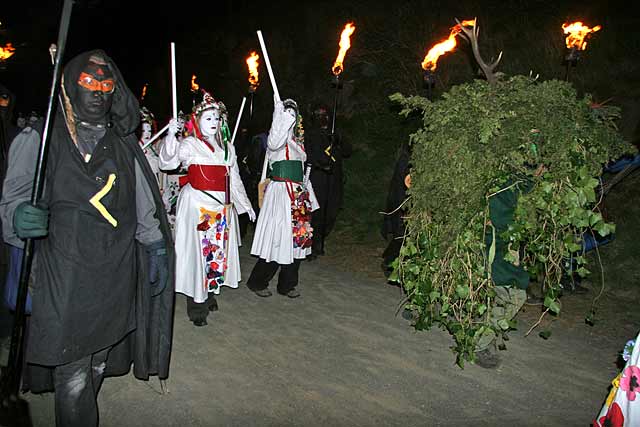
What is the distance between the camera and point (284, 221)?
581 cm

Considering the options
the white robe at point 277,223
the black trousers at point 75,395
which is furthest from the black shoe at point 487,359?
the black trousers at point 75,395

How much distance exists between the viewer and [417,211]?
415 cm

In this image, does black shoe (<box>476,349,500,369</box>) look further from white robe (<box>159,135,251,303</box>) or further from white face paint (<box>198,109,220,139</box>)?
white face paint (<box>198,109,220,139</box>)

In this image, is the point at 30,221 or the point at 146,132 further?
the point at 146,132

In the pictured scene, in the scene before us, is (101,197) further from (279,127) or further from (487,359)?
(487,359)

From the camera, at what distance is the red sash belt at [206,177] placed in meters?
4.97

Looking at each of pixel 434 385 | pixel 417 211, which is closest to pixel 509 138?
pixel 417 211

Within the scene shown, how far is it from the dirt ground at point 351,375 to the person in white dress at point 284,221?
0.31 metres

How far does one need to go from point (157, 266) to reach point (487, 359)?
284 cm

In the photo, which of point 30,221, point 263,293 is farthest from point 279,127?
point 30,221

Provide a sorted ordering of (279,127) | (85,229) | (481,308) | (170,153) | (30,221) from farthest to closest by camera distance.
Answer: (279,127) < (170,153) < (481,308) < (85,229) < (30,221)

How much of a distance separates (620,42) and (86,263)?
11.2 meters

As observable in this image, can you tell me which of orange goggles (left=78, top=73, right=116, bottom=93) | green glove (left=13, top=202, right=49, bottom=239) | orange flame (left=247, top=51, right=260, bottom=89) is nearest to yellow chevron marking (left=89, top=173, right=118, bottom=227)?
green glove (left=13, top=202, right=49, bottom=239)

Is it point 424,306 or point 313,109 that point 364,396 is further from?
point 313,109
